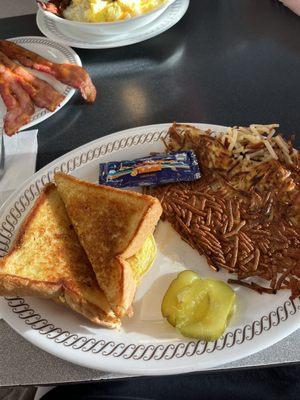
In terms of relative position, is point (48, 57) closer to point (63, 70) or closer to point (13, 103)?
point (63, 70)

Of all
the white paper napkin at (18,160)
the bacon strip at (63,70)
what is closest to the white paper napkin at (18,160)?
the white paper napkin at (18,160)

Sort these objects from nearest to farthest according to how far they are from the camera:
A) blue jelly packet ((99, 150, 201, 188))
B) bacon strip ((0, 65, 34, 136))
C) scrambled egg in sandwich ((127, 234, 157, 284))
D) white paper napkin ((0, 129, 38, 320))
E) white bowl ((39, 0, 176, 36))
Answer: scrambled egg in sandwich ((127, 234, 157, 284)) → blue jelly packet ((99, 150, 201, 188)) → white paper napkin ((0, 129, 38, 320)) → bacon strip ((0, 65, 34, 136)) → white bowl ((39, 0, 176, 36))

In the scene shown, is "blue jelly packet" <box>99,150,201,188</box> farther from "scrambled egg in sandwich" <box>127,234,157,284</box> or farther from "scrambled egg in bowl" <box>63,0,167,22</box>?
"scrambled egg in bowl" <box>63,0,167,22</box>

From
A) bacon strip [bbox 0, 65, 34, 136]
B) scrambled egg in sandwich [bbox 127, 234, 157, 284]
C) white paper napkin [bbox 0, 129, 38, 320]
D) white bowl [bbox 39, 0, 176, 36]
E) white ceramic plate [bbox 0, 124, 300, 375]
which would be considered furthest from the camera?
white bowl [bbox 39, 0, 176, 36]

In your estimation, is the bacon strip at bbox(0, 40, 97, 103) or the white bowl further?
the white bowl

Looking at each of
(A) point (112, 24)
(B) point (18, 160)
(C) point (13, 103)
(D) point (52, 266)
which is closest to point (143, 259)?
(D) point (52, 266)

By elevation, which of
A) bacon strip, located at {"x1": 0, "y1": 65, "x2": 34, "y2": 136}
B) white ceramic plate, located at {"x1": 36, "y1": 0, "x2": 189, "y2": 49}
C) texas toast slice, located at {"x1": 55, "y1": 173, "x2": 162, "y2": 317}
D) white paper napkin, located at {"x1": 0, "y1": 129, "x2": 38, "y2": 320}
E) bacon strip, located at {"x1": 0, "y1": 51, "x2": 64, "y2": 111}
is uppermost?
white ceramic plate, located at {"x1": 36, "y1": 0, "x2": 189, "y2": 49}

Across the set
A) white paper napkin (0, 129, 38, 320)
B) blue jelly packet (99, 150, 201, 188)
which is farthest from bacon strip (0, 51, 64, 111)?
blue jelly packet (99, 150, 201, 188)

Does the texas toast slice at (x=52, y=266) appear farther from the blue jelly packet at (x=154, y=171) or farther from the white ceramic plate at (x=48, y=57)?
the white ceramic plate at (x=48, y=57)
